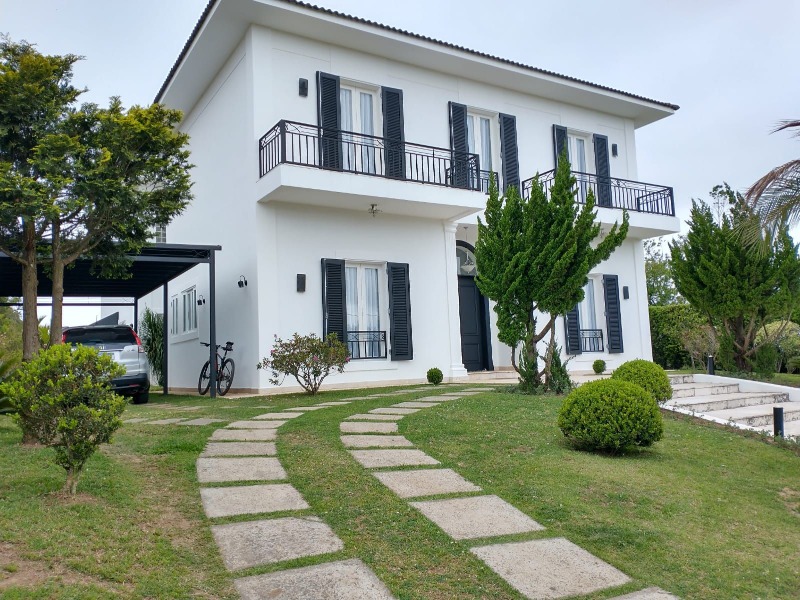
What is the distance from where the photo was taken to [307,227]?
39.6 ft

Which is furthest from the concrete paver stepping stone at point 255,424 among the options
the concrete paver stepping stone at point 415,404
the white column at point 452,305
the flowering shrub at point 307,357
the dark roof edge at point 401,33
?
the dark roof edge at point 401,33

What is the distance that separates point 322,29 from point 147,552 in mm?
10737

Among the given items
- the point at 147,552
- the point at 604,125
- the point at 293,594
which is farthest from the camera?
the point at 604,125

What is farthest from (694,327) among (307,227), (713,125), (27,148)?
(27,148)

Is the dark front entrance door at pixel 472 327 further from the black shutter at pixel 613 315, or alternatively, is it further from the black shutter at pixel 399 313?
the black shutter at pixel 613 315

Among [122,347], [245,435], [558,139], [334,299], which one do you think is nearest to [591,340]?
[558,139]

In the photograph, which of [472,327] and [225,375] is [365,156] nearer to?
[472,327]

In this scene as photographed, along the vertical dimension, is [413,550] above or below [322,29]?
below

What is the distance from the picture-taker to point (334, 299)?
1208cm

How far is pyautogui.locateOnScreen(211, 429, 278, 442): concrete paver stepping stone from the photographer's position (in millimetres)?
6078

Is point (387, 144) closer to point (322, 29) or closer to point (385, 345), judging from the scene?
point (322, 29)

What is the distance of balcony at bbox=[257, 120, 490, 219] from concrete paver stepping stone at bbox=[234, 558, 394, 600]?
8.48 m

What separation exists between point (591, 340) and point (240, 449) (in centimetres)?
1167

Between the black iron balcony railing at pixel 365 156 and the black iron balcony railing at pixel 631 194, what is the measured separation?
3474 millimetres
